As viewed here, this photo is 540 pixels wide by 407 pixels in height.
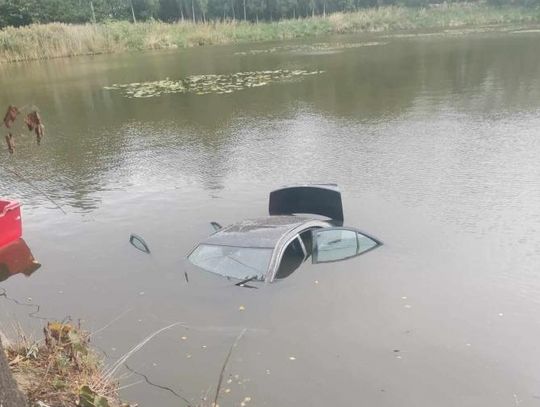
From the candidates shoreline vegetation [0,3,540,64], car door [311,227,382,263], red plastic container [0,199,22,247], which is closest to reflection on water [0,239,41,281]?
red plastic container [0,199,22,247]

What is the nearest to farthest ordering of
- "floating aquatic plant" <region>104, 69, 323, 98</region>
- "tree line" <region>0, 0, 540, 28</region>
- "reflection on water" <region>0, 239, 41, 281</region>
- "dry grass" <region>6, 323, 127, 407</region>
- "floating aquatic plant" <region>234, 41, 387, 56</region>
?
"dry grass" <region>6, 323, 127, 407</region> < "reflection on water" <region>0, 239, 41, 281</region> < "floating aquatic plant" <region>104, 69, 323, 98</region> < "floating aquatic plant" <region>234, 41, 387, 56</region> < "tree line" <region>0, 0, 540, 28</region>

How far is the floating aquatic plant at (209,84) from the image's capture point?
83.0 feet

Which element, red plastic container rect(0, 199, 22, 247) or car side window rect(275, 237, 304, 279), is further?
red plastic container rect(0, 199, 22, 247)

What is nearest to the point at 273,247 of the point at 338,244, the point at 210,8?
the point at 338,244

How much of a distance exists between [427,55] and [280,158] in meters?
21.6

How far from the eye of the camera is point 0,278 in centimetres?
929

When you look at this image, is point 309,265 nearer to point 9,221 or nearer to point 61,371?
point 61,371

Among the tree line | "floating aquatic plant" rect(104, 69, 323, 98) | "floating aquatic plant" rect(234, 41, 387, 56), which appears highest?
the tree line

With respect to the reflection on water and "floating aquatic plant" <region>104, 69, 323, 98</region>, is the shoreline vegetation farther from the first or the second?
the reflection on water

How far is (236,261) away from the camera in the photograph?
810 cm

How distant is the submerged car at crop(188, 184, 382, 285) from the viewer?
796 centimetres

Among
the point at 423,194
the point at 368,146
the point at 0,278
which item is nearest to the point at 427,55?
the point at 368,146

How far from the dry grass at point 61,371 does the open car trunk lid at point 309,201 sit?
4.85 m

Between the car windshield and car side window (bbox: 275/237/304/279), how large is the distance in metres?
0.36
